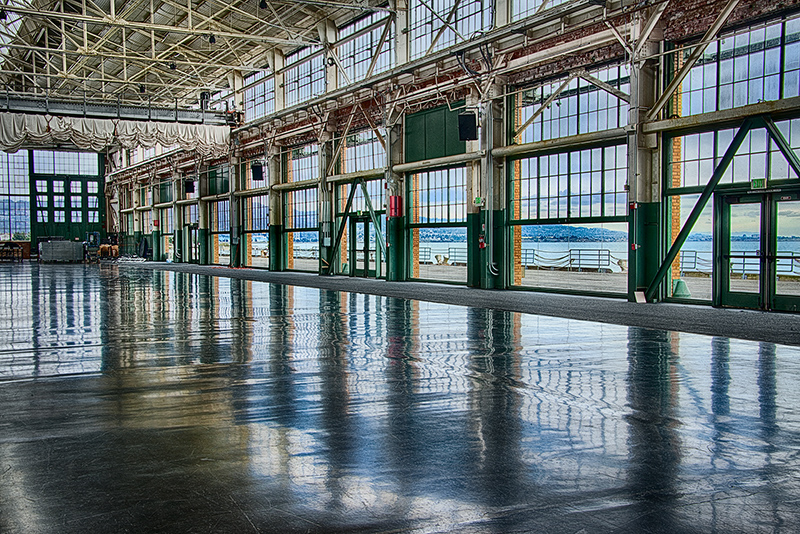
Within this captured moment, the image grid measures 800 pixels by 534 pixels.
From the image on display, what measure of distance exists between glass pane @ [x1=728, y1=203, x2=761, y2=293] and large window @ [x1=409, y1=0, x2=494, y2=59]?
7.87 m

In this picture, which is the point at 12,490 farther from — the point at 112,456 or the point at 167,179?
the point at 167,179

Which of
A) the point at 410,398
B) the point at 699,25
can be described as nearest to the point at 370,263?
the point at 699,25

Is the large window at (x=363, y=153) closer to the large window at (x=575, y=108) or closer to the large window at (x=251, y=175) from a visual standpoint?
the large window at (x=251, y=175)

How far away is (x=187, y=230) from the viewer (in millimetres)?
45156

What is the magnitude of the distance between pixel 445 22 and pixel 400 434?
15.2 meters

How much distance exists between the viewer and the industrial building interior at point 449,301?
380 centimetres

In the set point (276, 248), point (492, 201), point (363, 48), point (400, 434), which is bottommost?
point (400, 434)

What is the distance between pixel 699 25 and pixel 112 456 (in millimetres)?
13742

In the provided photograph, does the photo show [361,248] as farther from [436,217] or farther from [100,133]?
[100,133]

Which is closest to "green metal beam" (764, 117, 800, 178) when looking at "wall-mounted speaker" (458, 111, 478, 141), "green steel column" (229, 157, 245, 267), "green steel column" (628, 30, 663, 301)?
"green steel column" (628, 30, 663, 301)

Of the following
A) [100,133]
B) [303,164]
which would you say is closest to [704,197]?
[303,164]

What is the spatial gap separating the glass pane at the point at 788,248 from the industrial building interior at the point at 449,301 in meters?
0.05

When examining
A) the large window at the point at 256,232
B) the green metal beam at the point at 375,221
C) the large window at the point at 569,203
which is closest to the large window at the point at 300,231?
the large window at the point at 256,232

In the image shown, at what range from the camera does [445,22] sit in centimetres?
1806
